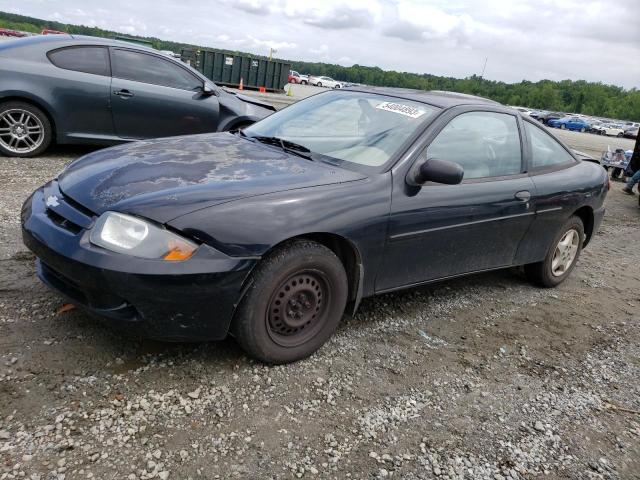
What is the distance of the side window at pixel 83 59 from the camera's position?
6.52 meters

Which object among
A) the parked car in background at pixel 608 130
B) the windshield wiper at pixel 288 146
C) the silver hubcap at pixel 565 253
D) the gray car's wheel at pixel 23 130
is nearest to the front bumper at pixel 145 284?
the windshield wiper at pixel 288 146

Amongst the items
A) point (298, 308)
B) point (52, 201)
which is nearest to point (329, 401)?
point (298, 308)

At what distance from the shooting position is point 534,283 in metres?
4.89

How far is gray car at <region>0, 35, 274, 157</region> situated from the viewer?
6.30 metres

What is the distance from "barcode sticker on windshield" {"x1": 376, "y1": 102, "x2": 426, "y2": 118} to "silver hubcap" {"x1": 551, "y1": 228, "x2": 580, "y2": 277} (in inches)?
80.0

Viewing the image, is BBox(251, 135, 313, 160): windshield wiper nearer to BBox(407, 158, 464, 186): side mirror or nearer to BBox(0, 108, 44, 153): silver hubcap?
BBox(407, 158, 464, 186): side mirror

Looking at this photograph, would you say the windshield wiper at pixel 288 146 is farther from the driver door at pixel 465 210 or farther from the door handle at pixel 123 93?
the door handle at pixel 123 93

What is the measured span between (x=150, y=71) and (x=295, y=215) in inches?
207

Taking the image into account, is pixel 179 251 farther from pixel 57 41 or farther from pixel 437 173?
pixel 57 41

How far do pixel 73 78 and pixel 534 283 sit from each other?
5.73m

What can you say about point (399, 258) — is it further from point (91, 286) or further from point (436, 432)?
point (91, 286)

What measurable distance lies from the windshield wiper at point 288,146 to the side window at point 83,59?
4.01 m

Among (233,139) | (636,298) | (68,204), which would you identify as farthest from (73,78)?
(636,298)

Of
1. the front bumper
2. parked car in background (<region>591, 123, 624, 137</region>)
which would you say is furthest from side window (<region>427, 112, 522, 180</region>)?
parked car in background (<region>591, 123, 624, 137</region>)
